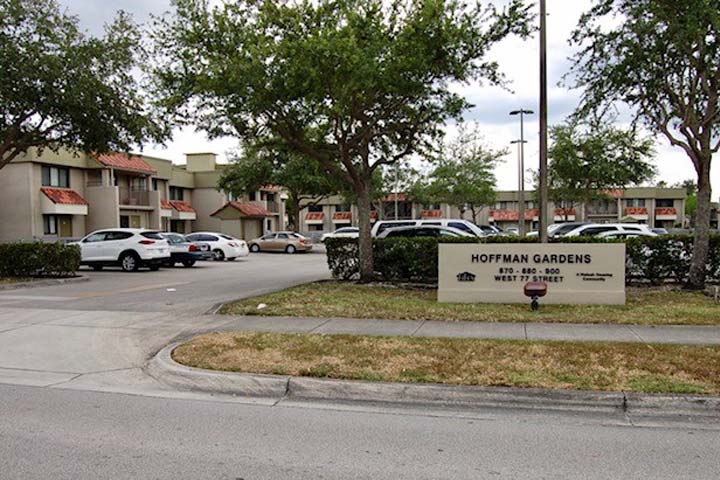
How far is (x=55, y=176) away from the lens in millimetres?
36531

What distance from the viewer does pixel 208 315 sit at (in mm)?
11312

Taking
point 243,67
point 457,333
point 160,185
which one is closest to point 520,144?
point 160,185

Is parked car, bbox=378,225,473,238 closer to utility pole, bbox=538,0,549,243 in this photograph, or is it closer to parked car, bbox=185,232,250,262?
utility pole, bbox=538,0,549,243

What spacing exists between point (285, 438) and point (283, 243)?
3376 centimetres

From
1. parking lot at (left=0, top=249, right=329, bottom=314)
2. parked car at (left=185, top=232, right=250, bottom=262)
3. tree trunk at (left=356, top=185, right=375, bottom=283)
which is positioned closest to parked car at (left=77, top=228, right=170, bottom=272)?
parking lot at (left=0, top=249, right=329, bottom=314)

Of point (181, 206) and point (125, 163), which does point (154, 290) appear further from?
point (181, 206)

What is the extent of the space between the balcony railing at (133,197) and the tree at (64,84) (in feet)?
70.2

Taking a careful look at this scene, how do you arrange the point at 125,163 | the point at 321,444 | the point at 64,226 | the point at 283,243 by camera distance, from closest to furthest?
the point at 321,444 → the point at 64,226 → the point at 283,243 → the point at 125,163

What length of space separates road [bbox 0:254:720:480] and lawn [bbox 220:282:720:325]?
4.12 m

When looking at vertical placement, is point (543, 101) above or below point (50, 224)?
above

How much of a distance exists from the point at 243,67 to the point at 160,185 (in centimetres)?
3615

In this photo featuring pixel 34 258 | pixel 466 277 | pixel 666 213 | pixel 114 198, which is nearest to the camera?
pixel 466 277

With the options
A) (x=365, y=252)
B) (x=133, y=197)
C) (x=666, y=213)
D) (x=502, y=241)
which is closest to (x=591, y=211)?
(x=666, y=213)

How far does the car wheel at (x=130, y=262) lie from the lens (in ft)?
73.8
